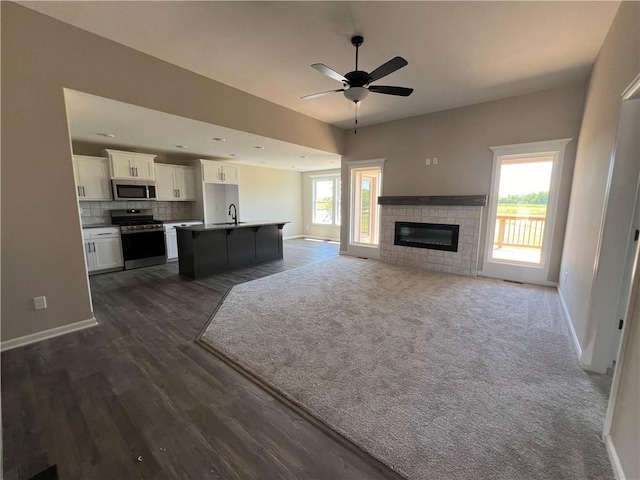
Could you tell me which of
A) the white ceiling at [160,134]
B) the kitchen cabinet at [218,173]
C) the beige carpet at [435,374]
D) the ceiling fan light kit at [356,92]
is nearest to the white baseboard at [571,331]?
the beige carpet at [435,374]

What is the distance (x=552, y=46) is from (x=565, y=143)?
1.67 m

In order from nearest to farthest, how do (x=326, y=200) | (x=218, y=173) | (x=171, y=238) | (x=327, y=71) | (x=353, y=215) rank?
(x=327, y=71)
(x=171, y=238)
(x=353, y=215)
(x=218, y=173)
(x=326, y=200)

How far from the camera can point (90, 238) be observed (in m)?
4.81

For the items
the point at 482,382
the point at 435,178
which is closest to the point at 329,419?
the point at 482,382

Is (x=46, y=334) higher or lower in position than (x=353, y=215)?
lower

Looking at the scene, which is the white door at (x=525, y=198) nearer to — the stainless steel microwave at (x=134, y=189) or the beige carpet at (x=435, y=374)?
the beige carpet at (x=435, y=374)

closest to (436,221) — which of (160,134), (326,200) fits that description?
(326,200)

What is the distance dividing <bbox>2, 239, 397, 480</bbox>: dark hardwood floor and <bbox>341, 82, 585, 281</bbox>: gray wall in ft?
15.1

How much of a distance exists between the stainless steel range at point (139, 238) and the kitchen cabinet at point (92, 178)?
1.85 ft

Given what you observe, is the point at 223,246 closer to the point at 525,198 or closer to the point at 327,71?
the point at 327,71

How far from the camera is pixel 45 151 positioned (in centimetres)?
249

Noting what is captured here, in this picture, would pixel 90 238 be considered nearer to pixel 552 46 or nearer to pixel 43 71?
pixel 43 71

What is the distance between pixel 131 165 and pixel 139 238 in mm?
1506

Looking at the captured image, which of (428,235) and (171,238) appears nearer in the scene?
(428,235)
